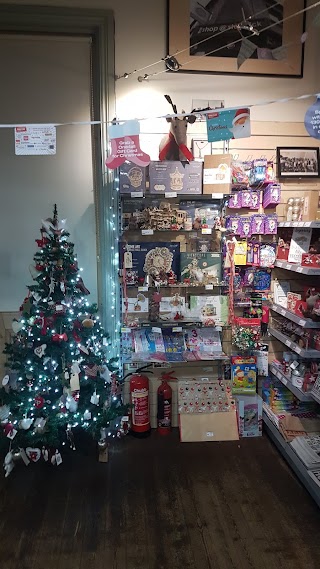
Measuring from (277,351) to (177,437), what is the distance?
1.10 m

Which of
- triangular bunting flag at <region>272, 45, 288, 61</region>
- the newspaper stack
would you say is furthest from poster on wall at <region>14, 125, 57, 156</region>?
the newspaper stack

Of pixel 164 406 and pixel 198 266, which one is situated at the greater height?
pixel 198 266

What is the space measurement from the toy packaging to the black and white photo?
60.3 inches

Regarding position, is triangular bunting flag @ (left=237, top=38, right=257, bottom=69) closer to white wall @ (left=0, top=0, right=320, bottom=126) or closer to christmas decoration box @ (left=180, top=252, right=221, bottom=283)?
white wall @ (left=0, top=0, right=320, bottom=126)

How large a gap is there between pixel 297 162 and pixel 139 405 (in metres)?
2.29

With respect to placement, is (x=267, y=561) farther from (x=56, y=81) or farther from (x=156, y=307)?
(x=56, y=81)

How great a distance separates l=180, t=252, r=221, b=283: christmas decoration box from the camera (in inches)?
126

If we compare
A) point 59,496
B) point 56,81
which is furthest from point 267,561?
point 56,81

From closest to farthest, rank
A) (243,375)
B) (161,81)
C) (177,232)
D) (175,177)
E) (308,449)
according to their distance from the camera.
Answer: (308,449) → (175,177) → (161,81) → (177,232) → (243,375)

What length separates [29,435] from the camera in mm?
2693

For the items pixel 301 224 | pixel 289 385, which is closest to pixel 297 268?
pixel 301 224

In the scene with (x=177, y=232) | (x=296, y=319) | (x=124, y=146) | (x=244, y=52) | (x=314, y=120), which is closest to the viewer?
(x=314, y=120)

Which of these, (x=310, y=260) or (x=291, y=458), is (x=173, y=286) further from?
(x=291, y=458)

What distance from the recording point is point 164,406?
10.7ft
